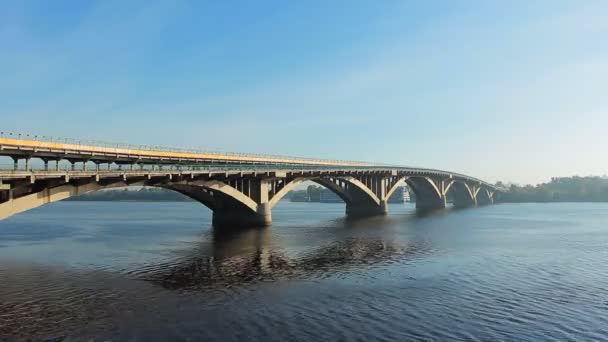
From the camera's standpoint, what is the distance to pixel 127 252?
45.7 m

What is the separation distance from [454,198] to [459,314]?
171507 millimetres

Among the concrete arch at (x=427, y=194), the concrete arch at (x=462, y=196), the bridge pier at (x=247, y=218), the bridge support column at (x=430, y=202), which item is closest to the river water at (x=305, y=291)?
the bridge pier at (x=247, y=218)

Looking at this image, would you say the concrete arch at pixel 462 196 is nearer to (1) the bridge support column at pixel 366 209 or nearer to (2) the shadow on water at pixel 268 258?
(1) the bridge support column at pixel 366 209

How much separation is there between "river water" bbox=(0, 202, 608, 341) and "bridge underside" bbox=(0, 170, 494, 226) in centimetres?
610

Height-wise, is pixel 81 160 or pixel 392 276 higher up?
pixel 81 160

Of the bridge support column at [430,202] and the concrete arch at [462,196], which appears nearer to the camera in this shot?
the bridge support column at [430,202]

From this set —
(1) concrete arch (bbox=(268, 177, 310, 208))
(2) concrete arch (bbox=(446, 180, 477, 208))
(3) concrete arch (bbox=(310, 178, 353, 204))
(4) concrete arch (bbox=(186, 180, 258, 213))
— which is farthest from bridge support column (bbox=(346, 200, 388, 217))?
(2) concrete arch (bbox=(446, 180, 477, 208))

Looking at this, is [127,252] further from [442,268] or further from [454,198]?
[454,198]

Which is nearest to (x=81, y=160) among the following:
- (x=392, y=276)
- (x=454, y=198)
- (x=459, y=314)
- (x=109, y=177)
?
(x=109, y=177)

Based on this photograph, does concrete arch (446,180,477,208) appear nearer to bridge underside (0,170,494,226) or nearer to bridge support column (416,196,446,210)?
bridge underside (0,170,494,226)

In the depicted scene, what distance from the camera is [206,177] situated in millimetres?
60219

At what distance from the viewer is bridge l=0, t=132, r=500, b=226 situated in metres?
37.5

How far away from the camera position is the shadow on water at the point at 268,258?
109 ft

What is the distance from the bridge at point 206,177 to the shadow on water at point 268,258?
8.95 meters
